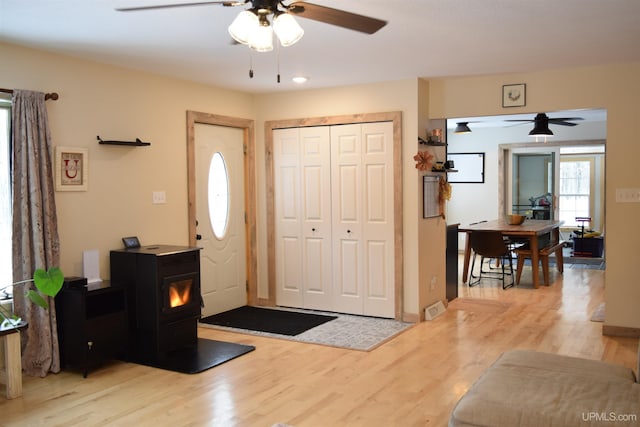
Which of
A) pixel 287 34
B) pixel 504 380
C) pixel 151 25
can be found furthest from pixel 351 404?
pixel 151 25

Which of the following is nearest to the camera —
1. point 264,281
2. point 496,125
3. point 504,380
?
point 504,380

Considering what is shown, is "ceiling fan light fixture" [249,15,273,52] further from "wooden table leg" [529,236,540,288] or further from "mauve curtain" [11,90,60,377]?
"wooden table leg" [529,236,540,288]

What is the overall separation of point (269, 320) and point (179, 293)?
4.46ft

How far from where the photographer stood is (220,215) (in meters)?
6.18

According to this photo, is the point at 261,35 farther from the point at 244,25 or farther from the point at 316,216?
the point at 316,216

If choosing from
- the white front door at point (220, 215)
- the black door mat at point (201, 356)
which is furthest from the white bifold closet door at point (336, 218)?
the black door mat at point (201, 356)

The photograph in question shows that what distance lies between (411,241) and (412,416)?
8.20 ft

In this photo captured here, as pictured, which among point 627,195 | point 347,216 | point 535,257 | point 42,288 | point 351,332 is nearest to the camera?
point 42,288

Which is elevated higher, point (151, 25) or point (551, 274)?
point (151, 25)

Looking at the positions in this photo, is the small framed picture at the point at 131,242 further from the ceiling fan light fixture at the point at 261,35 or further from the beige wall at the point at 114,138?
A: the ceiling fan light fixture at the point at 261,35

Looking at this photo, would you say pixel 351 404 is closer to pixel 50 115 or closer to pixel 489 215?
pixel 50 115

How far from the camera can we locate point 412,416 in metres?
3.42

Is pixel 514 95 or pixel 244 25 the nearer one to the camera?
pixel 244 25

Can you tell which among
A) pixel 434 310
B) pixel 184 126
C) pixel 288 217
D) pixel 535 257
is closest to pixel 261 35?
pixel 184 126
